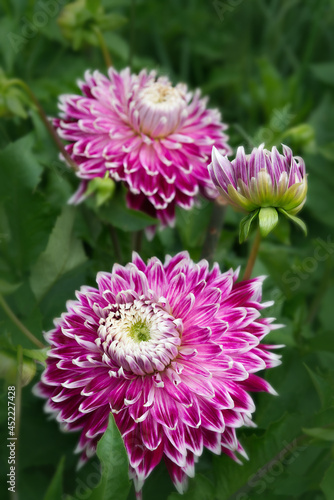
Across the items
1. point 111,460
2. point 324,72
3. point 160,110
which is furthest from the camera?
point 324,72

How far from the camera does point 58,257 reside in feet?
2.26

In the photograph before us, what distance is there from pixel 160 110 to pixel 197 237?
0.64 ft

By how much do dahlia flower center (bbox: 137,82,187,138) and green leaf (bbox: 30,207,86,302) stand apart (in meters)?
0.12

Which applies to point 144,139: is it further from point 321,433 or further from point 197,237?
point 321,433

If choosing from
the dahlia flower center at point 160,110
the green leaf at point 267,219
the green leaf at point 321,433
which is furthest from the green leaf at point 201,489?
the dahlia flower center at point 160,110

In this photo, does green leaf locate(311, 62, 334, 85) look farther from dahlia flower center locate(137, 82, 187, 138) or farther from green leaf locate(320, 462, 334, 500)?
green leaf locate(320, 462, 334, 500)

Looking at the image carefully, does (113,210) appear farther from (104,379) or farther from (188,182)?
(104,379)

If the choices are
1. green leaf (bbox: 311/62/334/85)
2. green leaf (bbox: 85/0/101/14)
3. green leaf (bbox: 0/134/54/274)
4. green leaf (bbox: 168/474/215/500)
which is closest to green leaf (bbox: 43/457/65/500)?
green leaf (bbox: 168/474/215/500)

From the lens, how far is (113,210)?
2.20 ft

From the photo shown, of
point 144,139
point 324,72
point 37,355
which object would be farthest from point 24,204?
point 324,72

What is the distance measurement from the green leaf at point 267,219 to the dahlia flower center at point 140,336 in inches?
3.7

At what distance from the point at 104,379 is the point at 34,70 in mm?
744

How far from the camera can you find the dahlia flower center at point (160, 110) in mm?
667

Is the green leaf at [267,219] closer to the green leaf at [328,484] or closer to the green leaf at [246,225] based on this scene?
the green leaf at [246,225]
